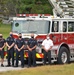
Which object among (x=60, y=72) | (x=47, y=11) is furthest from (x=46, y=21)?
(x=47, y=11)

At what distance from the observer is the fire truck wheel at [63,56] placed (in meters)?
18.7

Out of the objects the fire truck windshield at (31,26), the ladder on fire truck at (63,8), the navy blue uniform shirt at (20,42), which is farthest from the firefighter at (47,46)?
the ladder on fire truck at (63,8)

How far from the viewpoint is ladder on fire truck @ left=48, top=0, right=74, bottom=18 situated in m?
18.6

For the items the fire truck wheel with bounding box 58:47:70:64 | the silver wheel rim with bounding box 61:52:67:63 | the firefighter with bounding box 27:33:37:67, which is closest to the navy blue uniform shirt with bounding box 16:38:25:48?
the firefighter with bounding box 27:33:37:67

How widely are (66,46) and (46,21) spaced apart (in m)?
1.77

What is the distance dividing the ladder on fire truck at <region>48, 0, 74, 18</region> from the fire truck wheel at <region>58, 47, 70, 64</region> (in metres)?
1.62

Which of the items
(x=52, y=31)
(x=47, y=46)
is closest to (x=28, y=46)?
(x=47, y=46)

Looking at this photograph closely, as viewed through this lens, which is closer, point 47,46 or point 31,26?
point 47,46

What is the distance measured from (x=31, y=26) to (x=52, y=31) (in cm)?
104

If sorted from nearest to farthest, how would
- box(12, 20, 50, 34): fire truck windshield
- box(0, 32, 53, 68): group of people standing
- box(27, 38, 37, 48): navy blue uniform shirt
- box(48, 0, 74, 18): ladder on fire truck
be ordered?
1. box(27, 38, 37, 48): navy blue uniform shirt
2. box(0, 32, 53, 68): group of people standing
3. box(12, 20, 50, 34): fire truck windshield
4. box(48, 0, 74, 18): ladder on fire truck

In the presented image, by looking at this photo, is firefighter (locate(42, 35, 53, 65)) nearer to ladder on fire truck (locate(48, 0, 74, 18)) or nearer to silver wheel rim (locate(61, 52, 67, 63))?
silver wheel rim (locate(61, 52, 67, 63))

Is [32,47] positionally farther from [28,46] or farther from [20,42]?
[20,42]

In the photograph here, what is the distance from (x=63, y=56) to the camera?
1898 centimetres

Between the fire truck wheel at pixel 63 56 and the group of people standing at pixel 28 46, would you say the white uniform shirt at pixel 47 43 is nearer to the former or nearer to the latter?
the group of people standing at pixel 28 46
